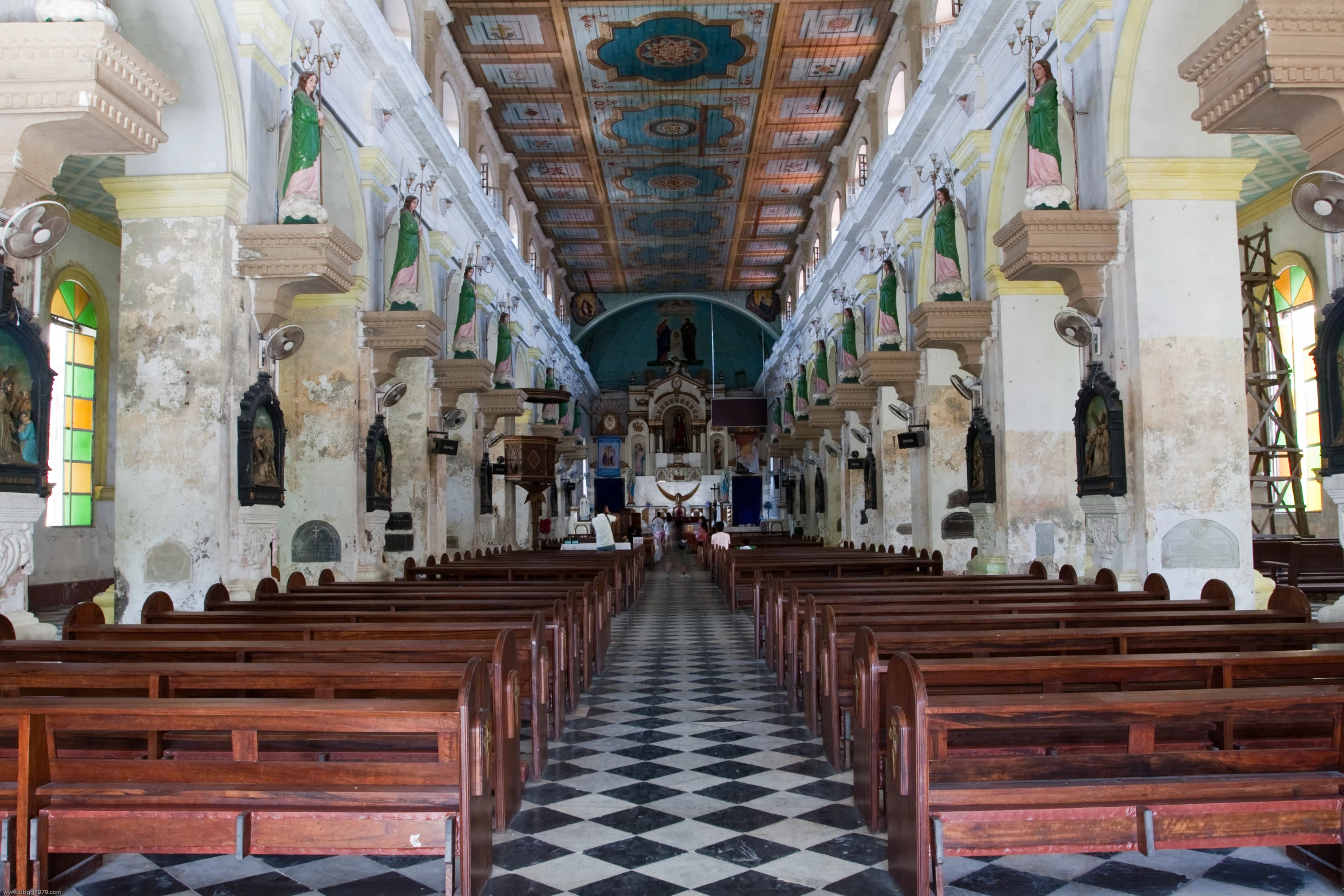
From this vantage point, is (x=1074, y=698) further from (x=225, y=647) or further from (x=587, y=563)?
(x=587, y=563)

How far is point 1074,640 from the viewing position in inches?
173

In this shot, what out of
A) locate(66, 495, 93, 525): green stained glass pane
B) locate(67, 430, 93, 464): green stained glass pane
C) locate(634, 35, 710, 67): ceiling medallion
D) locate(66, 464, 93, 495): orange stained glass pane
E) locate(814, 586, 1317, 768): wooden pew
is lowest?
locate(814, 586, 1317, 768): wooden pew

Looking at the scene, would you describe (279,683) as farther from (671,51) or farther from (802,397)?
(802,397)

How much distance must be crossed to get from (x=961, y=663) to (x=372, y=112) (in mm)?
9259

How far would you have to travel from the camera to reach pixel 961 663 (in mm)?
3510

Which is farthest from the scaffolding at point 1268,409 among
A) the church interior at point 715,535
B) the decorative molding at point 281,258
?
the decorative molding at point 281,258

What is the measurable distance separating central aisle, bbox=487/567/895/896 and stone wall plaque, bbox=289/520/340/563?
3.56 m

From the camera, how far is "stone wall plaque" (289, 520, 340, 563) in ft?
31.6

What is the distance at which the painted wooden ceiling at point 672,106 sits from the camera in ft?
45.8

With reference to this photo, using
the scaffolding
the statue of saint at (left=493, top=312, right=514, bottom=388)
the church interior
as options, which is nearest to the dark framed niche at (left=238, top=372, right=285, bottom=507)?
the church interior

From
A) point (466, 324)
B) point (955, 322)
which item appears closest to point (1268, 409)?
point (955, 322)

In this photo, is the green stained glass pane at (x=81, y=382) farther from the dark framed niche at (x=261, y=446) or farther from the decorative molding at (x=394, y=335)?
the dark framed niche at (x=261, y=446)

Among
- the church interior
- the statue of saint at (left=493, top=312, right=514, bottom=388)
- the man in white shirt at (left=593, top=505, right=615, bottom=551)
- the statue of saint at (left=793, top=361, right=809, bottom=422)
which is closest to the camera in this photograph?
the church interior

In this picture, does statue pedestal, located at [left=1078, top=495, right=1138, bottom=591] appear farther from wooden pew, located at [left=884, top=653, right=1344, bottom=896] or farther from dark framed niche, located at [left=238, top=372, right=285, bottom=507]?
dark framed niche, located at [left=238, top=372, right=285, bottom=507]
